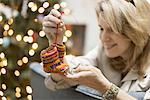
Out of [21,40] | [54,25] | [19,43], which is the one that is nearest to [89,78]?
[54,25]

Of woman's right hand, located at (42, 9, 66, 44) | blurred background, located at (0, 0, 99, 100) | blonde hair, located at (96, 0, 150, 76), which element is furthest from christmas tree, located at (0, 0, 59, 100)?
blonde hair, located at (96, 0, 150, 76)

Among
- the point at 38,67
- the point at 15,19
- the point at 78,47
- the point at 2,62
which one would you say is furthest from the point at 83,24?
the point at 2,62

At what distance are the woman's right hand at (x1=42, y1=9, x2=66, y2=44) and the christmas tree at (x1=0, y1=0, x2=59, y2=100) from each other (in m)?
0.11

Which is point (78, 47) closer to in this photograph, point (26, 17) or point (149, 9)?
point (26, 17)

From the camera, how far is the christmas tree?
1.28 m

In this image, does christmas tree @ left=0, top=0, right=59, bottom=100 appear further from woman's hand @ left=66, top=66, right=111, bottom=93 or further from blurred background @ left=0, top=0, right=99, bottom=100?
woman's hand @ left=66, top=66, right=111, bottom=93

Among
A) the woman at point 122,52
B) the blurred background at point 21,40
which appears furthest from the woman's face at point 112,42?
the blurred background at point 21,40

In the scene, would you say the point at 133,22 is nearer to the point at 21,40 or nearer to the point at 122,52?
the point at 122,52

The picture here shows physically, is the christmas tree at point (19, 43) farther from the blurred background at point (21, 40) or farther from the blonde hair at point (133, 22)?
the blonde hair at point (133, 22)

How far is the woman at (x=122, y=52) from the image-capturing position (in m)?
1.27

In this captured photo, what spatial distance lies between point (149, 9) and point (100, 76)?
39 cm

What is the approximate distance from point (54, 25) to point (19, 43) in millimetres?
862

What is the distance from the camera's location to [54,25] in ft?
3.50

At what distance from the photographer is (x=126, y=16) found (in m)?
1.36
